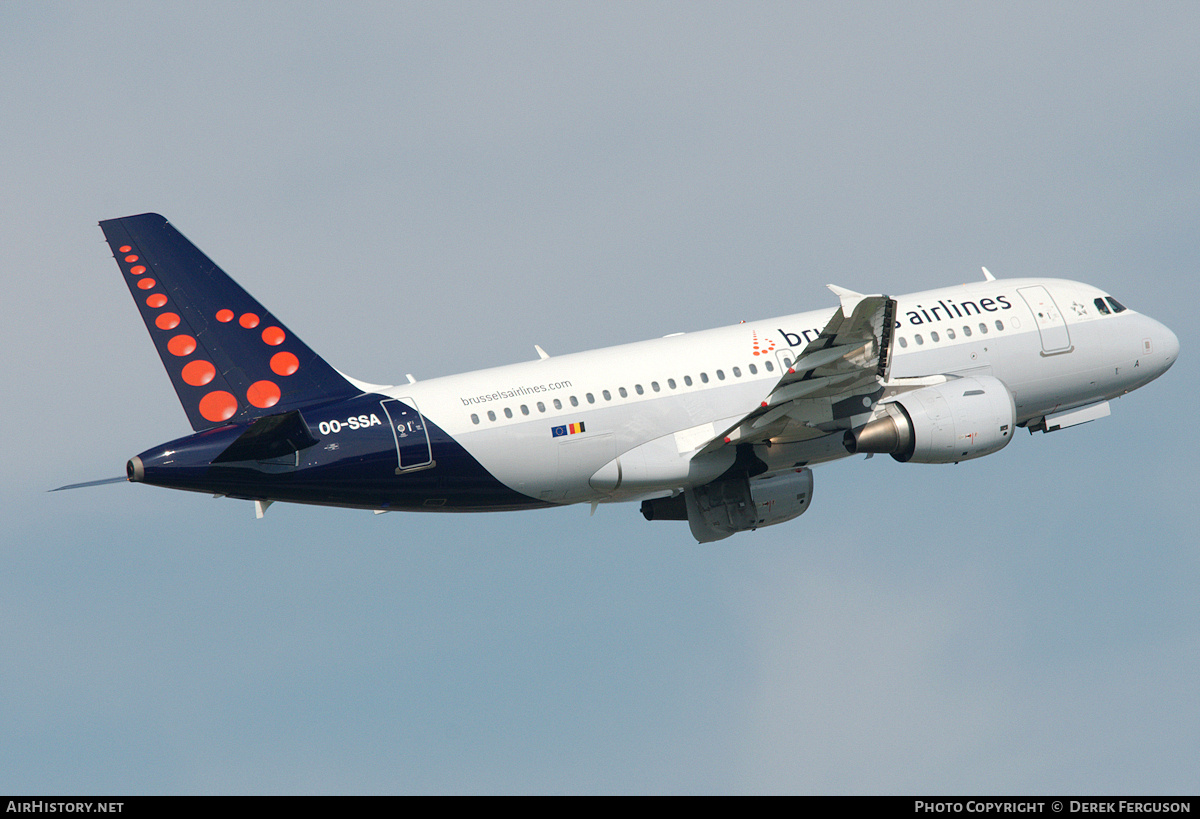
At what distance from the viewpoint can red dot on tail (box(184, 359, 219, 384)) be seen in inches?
1474

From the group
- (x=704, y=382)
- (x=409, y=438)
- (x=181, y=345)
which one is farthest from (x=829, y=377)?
(x=181, y=345)

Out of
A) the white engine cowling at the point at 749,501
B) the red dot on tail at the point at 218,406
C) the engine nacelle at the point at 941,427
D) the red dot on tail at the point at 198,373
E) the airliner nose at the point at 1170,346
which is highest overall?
the airliner nose at the point at 1170,346

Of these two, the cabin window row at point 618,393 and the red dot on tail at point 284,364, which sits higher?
the red dot on tail at point 284,364

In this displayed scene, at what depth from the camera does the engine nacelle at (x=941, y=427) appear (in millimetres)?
39969

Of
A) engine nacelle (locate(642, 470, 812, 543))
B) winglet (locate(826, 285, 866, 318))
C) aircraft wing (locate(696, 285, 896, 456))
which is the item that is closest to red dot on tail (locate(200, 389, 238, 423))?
aircraft wing (locate(696, 285, 896, 456))

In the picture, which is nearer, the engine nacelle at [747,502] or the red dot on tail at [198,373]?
the red dot on tail at [198,373]

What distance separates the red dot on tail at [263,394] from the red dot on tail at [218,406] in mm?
428

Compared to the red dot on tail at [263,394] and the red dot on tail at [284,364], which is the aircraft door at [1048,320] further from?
the red dot on tail at [263,394]

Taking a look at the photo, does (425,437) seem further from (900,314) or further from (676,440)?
(900,314)

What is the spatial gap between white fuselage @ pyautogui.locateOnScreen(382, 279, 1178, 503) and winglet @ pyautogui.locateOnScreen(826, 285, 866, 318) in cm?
264

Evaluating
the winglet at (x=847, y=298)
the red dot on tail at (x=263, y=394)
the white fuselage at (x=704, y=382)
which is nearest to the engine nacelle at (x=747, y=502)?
the white fuselage at (x=704, y=382)

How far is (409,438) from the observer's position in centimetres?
3781
